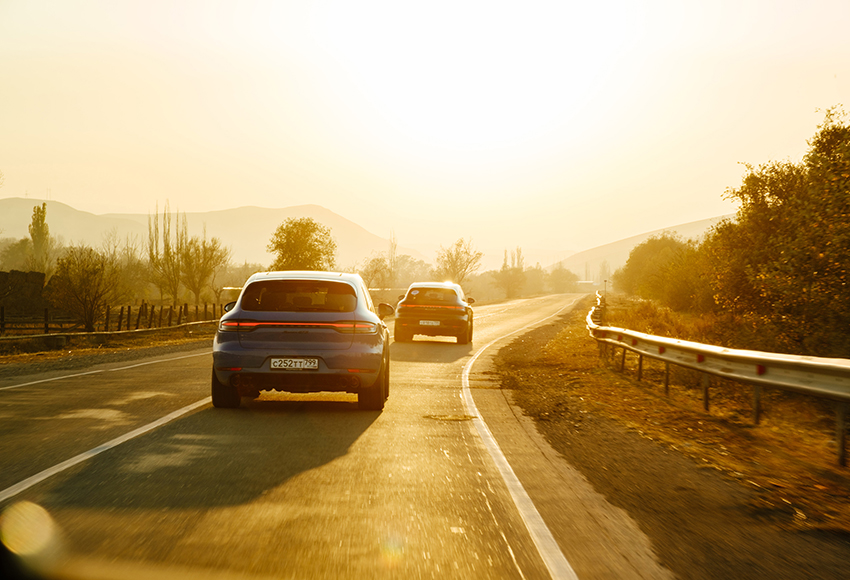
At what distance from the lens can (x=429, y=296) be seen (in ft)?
69.6

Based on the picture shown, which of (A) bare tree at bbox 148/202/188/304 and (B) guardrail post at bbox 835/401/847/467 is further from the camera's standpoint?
(A) bare tree at bbox 148/202/188/304

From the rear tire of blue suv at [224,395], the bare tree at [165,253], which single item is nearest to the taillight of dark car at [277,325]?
the rear tire of blue suv at [224,395]

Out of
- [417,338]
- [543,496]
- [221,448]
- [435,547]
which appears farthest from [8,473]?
[417,338]

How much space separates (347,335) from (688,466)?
160 inches

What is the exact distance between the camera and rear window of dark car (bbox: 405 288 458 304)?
21125 millimetres

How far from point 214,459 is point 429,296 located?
50.4ft

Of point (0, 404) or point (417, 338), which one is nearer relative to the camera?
point (0, 404)

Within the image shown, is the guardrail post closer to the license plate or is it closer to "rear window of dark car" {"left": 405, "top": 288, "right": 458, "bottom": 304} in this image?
the license plate

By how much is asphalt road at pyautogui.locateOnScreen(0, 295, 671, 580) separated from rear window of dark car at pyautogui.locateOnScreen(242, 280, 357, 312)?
1330 millimetres

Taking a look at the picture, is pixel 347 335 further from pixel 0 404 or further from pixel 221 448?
pixel 0 404

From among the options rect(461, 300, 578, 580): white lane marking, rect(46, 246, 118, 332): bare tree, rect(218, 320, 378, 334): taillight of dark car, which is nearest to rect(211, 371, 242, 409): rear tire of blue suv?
rect(218, 320, 378, 334): taillight of dark car

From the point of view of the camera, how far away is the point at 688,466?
21.2 ft

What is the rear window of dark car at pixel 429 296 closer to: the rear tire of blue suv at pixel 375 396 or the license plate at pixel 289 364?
the rear tire of blue suv at pixel 375 396

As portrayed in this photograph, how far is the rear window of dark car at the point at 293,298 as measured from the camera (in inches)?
338
